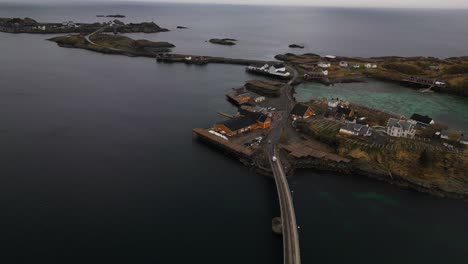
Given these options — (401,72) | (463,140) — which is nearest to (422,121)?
(463,140)

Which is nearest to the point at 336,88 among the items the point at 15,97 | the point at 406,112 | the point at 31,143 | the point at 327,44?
the point at 406,112

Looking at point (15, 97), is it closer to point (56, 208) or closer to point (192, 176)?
point (56, 208)

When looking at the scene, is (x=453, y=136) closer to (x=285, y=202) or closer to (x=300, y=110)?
(x=300, y=110)

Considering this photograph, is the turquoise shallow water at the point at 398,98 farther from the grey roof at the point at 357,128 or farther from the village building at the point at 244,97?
the grey roof at the point at 357,128

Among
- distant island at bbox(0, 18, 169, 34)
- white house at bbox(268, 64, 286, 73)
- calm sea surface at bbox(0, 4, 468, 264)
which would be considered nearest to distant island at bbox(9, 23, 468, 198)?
calm sea surface at bbox(0, 4, 468, 264)

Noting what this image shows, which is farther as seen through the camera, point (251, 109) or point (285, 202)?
point (251, 109)
